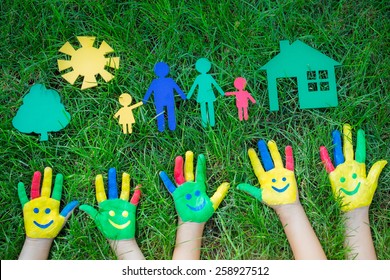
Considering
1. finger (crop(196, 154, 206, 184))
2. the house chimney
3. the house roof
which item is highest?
the house chimney

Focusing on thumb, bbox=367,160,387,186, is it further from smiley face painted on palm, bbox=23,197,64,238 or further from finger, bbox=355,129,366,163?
smiley face painted on palm, bbox=23,197,64,238

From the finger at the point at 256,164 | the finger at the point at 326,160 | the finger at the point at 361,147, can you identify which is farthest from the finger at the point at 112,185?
the finger at the point at 361,147

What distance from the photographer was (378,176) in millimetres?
1685

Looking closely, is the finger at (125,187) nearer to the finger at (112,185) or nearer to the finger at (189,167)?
the finger at (112,185)

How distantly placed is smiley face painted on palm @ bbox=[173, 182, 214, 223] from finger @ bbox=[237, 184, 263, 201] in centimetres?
12

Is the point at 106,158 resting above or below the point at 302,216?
above

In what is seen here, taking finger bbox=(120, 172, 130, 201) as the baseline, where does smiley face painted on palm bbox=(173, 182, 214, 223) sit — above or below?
below

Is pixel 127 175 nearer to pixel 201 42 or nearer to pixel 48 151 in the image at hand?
pixel 48 151

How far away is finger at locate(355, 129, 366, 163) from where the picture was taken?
1690mm

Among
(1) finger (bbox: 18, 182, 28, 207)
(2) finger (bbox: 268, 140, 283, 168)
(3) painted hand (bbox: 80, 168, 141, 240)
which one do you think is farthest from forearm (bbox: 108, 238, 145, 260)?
(2) finger (bbox: 268, 140, 283, 168)

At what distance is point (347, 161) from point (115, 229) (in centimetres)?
85

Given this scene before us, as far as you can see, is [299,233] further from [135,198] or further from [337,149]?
[135,198]

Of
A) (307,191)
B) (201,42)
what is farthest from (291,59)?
(307,191)

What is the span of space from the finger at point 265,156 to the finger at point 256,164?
18mm
